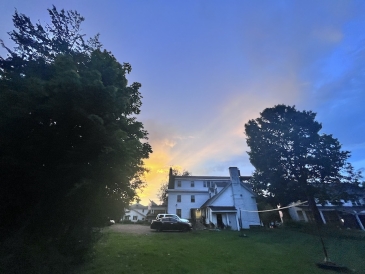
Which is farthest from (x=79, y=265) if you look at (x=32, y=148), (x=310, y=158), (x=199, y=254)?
(x=310, y=158)

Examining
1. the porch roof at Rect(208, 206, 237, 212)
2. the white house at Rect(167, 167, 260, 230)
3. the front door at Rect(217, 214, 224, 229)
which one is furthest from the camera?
the white house at Rect(167, 167, 260, 230)

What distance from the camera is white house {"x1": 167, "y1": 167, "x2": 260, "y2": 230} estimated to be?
1070 inches

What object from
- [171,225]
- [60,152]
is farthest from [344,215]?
[60,152]

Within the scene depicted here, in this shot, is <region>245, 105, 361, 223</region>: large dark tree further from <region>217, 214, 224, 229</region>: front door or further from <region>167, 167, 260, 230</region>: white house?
<region>217, 214, 224, 229</region>: front door

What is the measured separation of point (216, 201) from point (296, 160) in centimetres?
1357

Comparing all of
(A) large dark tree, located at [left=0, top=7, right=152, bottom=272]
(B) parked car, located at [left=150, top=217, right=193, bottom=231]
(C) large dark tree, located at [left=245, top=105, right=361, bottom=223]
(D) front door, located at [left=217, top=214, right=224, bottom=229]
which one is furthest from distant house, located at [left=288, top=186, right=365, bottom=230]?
(A) large dark tree, located at [left=0, top=7, right=152, bottom=272]

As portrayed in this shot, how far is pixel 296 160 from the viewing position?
82.8ft

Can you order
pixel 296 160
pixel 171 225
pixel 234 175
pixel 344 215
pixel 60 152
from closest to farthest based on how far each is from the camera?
1. pixel 60 152
2. pixel 171 225
3. pixel 296 160
4. pixel 234 175
5. pixel 344 215

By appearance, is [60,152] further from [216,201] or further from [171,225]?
[216,201]

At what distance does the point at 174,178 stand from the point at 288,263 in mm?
30679

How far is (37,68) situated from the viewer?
30.1 ft

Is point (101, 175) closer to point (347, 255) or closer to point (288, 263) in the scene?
point (288, 263)

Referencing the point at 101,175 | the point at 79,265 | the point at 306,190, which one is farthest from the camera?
the point at 306,190

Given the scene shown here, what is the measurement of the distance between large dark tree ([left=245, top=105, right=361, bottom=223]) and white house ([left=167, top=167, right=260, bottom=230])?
3296 millimetres
